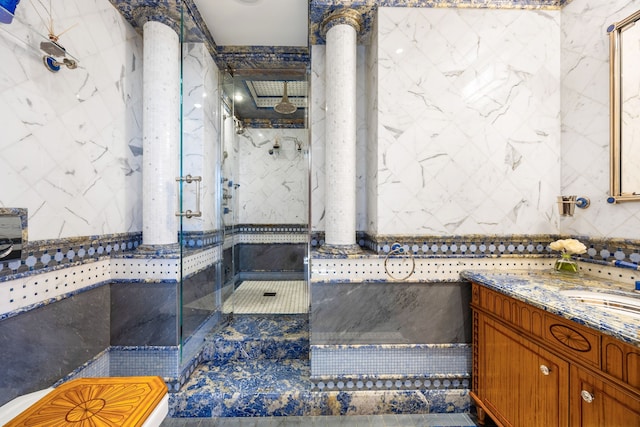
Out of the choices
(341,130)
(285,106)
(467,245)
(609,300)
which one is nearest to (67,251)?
(341,130)

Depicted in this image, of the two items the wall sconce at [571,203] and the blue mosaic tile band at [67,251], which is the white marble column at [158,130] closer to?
the blue mosaic tile band at [67,251]

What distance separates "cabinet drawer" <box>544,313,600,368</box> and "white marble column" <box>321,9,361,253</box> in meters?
1.05

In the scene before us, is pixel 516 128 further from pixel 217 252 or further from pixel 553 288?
pixel 217 252

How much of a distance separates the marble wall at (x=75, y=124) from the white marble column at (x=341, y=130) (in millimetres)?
1381

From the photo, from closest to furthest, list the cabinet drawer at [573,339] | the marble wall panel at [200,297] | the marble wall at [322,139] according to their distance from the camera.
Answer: the cabinet drawer at [573,339]
the marble wall panel at [200,297]
the marble wall at [322,139]

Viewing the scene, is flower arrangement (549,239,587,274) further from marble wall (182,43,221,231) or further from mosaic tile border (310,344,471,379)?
marble wall (182,43,221,231)

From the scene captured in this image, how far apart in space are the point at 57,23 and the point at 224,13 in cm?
105

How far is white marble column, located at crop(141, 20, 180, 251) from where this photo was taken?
185 centimetres

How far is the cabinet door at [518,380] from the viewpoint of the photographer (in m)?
1.16

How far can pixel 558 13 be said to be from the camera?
6.08 feet

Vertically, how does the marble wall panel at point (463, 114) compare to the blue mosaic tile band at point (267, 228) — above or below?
above

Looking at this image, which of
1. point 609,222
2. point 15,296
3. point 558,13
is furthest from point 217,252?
point 558,13

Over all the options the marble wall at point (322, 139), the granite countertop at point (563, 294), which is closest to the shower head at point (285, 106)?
the marble wall at point (322, 139)

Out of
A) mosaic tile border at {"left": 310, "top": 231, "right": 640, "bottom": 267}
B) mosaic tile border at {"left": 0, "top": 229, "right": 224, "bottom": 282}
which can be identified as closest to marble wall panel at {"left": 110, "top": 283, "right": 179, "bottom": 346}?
mosaic tile border at {"left": 0, "top": 229, "right": 224, "bottom": 282}
